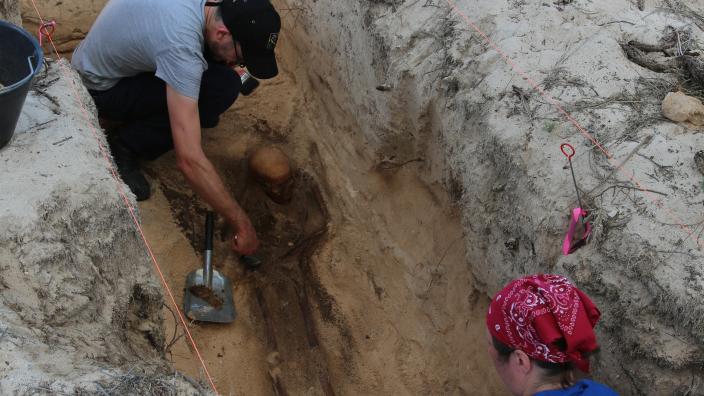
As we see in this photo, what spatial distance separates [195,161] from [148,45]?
1.90 ft

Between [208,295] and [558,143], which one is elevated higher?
[558,143]

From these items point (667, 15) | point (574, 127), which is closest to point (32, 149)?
point (574, 127)

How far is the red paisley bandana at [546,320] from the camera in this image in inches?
87.4

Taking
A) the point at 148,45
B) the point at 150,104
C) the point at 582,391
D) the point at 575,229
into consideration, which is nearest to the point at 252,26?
the point at 148,45

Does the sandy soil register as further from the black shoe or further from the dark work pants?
the dark work pants

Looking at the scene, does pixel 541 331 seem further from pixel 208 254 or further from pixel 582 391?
pixel 208 254

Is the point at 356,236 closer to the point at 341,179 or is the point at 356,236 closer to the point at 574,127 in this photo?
the point at 341,179

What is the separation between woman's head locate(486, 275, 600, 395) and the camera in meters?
2.22

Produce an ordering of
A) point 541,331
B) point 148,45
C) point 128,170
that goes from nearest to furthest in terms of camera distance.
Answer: point 541,331
point 148,45
point 128,170

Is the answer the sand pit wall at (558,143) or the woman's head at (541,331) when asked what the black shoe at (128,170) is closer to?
the sand pit wall at (558,143)

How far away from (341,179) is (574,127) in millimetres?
1585

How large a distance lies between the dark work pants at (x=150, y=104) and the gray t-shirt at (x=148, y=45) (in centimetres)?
6

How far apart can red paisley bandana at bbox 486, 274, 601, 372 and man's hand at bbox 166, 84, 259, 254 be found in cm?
167

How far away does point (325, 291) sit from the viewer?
403cm
